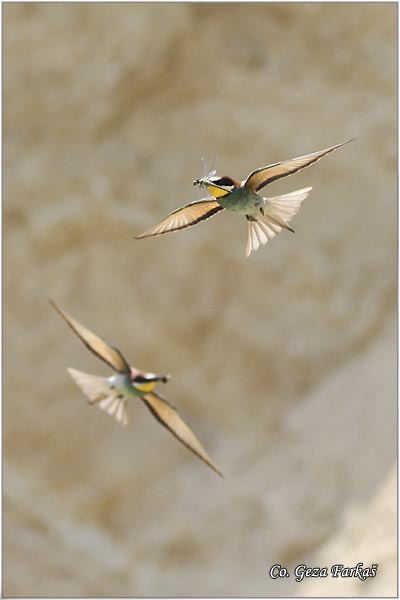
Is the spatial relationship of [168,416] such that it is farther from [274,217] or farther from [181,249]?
[181,249]

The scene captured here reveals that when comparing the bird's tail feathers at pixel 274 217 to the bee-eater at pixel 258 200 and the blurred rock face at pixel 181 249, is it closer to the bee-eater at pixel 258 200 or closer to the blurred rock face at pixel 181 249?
the bee-eater at pixel 258 200

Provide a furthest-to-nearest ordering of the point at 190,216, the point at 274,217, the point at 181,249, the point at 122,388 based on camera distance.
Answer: the point at 181,249, the point at 122,388, the point at 190,216, the point at 274,217

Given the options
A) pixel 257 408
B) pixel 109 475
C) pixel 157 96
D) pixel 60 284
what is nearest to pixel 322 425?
pixel 257 408

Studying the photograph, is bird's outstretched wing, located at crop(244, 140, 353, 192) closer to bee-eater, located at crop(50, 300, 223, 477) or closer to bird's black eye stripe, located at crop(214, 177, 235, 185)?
bird's black eye stripe, located at crop(214, 177, 235, 185)

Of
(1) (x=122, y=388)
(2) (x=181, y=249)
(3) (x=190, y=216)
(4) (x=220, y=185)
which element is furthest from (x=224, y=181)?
(2) (x=181, y=249)

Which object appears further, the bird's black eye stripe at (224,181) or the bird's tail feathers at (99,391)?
the bird's tail feathers at (99,391)

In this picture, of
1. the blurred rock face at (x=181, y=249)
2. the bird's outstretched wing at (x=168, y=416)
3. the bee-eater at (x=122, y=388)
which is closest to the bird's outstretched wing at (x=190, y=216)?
the bee-eater at (x=122, y=388)
